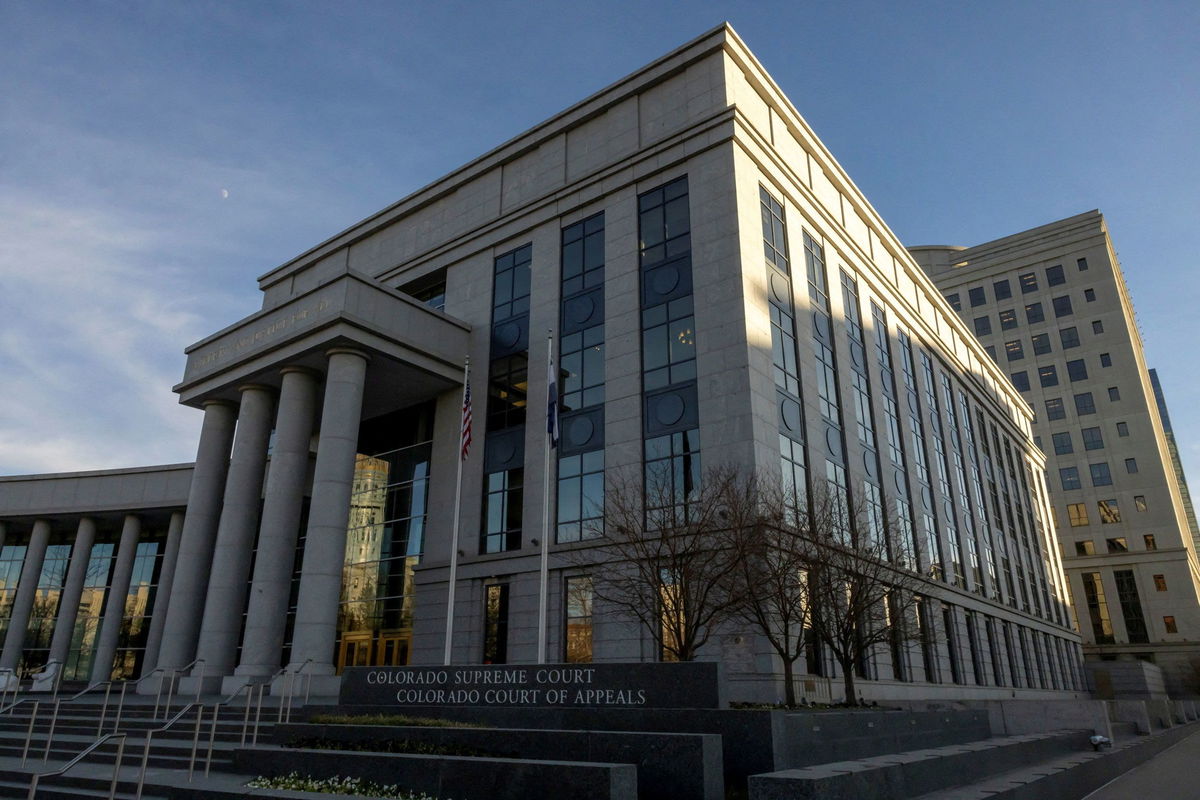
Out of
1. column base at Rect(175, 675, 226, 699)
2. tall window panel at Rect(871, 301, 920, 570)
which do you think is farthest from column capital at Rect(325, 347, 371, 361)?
tall window panel at Rect(871, 301, 920, 570)

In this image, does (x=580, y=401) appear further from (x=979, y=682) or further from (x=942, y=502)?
(x=979, y=682)

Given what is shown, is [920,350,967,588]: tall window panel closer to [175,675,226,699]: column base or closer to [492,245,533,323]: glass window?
[492,245,533,323]: glass window

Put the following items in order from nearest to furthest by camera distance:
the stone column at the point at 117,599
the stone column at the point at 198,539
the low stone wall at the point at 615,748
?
the low stone wall at the point at 615,748
the stone column at the point at 198,539
the stone column at the point at 117,599

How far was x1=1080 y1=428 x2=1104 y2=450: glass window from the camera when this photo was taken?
84625mm

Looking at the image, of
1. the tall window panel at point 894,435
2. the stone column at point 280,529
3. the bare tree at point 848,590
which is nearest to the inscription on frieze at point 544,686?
the bare tree at point 848,590

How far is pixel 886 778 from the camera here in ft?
37.4

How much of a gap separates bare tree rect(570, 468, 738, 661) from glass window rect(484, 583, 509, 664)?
4.88 meters

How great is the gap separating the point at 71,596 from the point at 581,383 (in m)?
34.1

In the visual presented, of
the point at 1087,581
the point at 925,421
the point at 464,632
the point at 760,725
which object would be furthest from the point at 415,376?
the point at 1087,581

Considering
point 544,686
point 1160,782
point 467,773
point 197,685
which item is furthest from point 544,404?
point 1160,782

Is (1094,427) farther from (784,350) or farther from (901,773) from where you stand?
(901,773)

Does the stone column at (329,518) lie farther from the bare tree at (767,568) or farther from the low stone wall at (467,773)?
the bare tree at (767,568)

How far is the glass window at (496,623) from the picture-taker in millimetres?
29608

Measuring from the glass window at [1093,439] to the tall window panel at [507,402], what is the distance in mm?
74731
